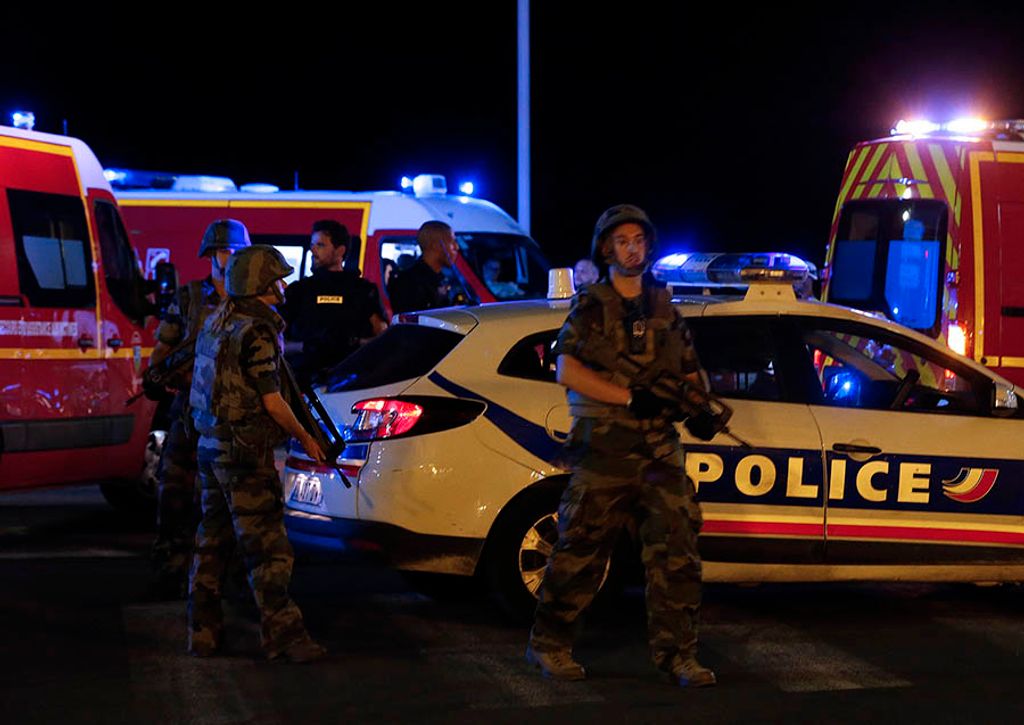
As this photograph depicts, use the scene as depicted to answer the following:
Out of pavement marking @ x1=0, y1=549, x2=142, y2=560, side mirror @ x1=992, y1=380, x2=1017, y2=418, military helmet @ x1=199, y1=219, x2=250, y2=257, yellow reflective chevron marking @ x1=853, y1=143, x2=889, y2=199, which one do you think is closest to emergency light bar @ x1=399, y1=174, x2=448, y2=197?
yellow reflective chevron marking @ x1=853, y1=143, x2=889, y2=199

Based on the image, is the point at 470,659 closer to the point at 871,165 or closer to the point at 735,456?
the point at 735,456

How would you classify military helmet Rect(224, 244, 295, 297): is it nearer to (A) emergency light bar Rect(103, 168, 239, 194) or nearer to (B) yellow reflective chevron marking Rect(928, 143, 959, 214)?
(B) yellow reflective chevron marking Rect(928, 143, 959, 214)

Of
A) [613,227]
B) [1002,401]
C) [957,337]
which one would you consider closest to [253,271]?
[613,227]

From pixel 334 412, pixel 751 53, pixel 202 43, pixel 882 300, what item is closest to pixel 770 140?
pixel 751 53

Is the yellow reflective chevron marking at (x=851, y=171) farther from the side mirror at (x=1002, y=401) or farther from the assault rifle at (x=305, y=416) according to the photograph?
the assault rifle at (x=305, y=416)

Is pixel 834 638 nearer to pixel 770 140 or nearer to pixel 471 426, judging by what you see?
pixel 471 426

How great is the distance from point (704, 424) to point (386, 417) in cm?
146

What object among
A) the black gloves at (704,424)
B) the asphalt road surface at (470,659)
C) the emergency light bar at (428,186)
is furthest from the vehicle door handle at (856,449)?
the emergency light bar at (428,186)

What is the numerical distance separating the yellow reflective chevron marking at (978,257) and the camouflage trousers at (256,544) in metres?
6.20

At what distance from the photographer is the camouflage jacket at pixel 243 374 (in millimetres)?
6055

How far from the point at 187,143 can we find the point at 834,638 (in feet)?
93.9

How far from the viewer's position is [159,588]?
7.42 meters

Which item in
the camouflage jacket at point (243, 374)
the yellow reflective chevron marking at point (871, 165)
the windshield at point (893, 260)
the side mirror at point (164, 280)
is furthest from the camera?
the yellow reflective chevron marking at point (871, 165)

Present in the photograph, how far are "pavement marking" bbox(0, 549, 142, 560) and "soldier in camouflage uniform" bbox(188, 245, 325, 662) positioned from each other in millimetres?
2393
